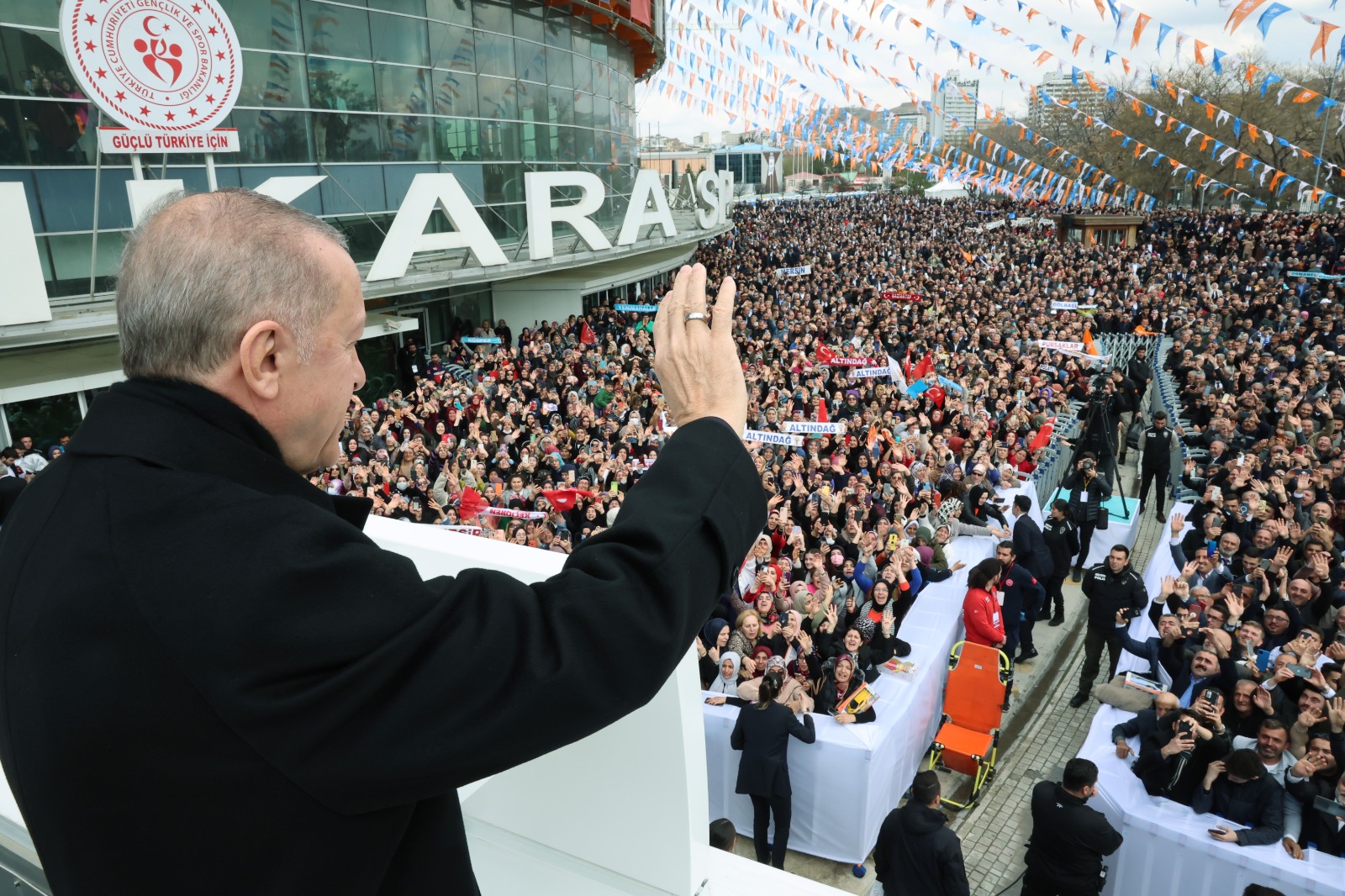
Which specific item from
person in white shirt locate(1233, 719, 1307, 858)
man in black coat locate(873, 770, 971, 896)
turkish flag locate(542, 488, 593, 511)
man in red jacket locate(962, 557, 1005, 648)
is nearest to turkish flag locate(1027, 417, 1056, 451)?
man in red jacket locate(962, 557, 1005, 648)

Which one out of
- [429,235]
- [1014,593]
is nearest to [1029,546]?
[1014,593]

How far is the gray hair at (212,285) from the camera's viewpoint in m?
0.84

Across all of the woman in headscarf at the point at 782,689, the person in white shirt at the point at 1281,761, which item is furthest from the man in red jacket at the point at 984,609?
the person in white shirt at the point at 1281,761

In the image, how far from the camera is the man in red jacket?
7449 mm

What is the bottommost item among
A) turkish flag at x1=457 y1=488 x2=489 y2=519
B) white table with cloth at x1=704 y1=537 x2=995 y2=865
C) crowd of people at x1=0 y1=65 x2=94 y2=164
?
white table with cloth at x1=704 y1=537 x2=995 y2=865

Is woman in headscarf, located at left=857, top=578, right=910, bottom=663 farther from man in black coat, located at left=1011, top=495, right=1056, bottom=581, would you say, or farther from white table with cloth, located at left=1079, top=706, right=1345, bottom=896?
man in black coat, located at left=1011, top=495, right=1056, bottom=581

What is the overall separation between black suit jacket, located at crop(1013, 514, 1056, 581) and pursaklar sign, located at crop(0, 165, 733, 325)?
8755mm

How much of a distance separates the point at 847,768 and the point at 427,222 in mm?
16040

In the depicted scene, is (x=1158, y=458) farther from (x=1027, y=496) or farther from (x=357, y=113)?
(x=357, y=113)

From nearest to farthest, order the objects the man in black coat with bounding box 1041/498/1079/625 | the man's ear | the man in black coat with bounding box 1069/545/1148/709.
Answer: the man's ear < the man in black coat with bounding box 1069/545/1148/709 < the man in black coat with bounding box 1041/498/1079/625

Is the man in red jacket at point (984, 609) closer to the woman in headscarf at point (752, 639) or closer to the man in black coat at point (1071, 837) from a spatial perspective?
the woman in headscarf at point (752, 639)

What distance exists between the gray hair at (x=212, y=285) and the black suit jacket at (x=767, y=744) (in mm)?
Answer: 5638

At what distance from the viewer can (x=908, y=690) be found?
671 centimetres

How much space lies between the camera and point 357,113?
18641 mm
